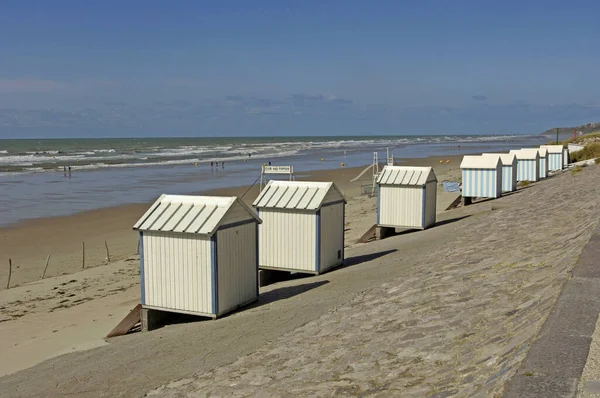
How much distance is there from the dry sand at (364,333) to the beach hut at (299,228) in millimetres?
568

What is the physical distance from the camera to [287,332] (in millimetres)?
10203

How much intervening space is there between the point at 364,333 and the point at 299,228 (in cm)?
734

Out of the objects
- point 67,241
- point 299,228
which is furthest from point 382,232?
point 67,241

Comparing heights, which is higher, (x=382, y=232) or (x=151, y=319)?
(x=382, y=232)

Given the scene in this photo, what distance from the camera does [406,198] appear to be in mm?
21875

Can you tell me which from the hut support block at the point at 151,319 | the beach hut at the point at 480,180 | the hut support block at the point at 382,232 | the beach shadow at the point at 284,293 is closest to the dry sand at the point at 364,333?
the beach shadow at the point at 284,293

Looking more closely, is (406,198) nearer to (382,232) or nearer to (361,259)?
(382,232)

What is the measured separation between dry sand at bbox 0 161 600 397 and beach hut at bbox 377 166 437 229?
5.89 metres

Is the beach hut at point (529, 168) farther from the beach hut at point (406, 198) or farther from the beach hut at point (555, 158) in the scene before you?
the beach hut at point (406, 198)

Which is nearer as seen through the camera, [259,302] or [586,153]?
[259,302]

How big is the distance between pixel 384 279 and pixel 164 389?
627cm

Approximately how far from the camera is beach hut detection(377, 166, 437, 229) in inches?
853

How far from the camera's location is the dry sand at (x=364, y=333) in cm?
673

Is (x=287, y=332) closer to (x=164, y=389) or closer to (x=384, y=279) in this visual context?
(x=164, y=389)
